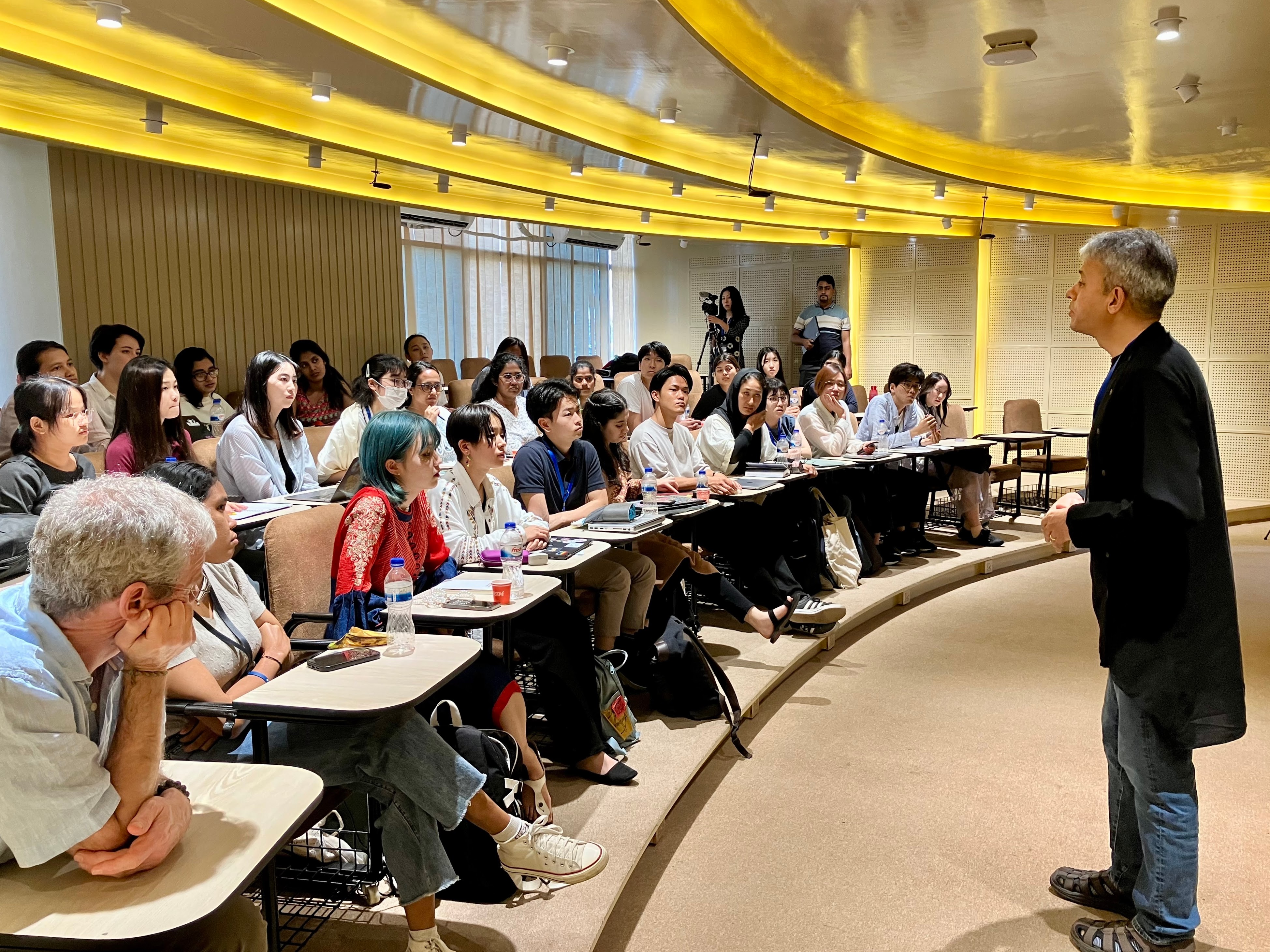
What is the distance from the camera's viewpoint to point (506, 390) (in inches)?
242

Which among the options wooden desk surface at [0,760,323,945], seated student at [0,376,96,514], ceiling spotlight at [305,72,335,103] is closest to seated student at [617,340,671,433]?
ceiling spotlight at [305,72,335,103]

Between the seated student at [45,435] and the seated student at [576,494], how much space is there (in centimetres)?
174

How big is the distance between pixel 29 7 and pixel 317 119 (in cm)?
201

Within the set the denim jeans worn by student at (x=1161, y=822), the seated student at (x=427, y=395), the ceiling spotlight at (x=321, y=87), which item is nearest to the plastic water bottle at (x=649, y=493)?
the seated student at (x=427, y=395)

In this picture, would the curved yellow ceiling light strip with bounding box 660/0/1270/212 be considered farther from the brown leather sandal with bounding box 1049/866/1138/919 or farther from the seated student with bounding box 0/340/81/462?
the seated student with bounding box 0/340/81/462

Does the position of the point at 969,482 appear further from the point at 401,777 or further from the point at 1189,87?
the point at 401,777

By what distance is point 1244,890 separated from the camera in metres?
2.99

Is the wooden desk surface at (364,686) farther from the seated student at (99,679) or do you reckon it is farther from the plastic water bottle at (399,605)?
the seated student at (99,679)

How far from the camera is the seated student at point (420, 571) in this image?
285cm

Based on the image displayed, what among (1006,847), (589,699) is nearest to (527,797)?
(589,699)

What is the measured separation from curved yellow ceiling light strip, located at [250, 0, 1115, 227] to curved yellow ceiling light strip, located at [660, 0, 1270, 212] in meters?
0.62

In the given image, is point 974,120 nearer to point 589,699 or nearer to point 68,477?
point 589,699

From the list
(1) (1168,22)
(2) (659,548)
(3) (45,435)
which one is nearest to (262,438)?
(3) (45,435)

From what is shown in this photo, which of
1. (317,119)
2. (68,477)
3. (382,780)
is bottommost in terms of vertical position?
(382,780)
